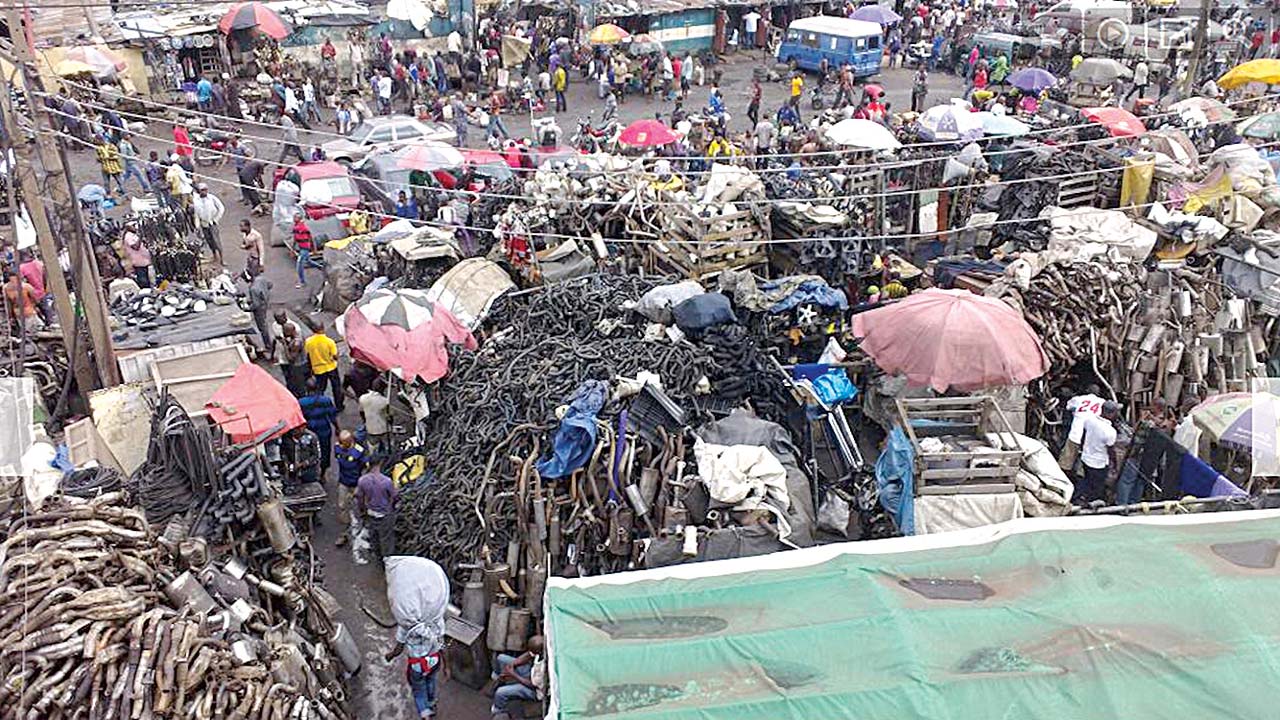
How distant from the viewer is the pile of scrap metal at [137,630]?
793 centimetres

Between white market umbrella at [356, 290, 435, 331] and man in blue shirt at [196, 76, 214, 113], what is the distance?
18734 millimetres

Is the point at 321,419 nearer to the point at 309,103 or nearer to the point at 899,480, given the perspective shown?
the point at 899,480

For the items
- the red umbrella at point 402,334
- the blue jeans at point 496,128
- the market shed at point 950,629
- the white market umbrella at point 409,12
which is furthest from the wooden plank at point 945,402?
the white market umbrella at point 409,12

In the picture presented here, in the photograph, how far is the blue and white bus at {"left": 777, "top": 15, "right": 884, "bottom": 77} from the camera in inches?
1321

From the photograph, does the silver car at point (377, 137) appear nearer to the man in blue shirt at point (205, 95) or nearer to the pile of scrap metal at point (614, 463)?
the man in blue shirt at point (205, 95)

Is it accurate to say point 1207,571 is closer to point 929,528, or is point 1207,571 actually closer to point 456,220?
point 929,528

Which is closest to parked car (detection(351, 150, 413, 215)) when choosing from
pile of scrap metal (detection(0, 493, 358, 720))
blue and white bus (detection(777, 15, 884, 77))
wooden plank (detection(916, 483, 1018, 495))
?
pile of scrap metal (detection(0, 493, 358, 720))

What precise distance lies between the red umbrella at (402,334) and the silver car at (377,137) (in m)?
11.1

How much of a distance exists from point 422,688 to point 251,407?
4004mm

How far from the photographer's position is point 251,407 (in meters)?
11.8

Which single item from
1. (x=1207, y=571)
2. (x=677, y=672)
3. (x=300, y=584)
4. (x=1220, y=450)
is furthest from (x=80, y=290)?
(x=1220, y=450)

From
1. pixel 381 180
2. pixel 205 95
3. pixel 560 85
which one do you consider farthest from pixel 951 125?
pixel 205 95

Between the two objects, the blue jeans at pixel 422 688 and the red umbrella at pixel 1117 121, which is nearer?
the blue jeans at pixel 422 688

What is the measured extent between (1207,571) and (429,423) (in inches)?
367
